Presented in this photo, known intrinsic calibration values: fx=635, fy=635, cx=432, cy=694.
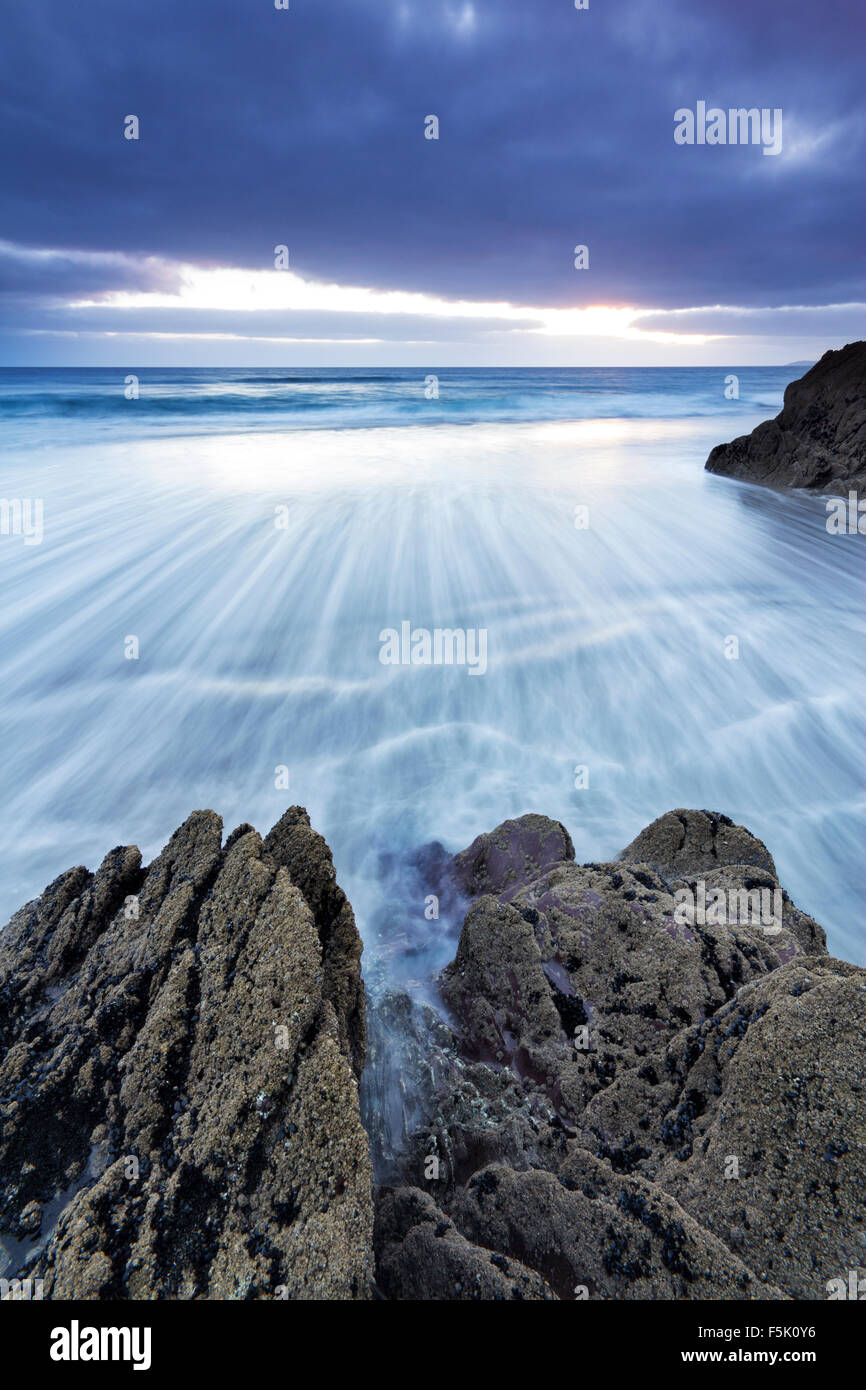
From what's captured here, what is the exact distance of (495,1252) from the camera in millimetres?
2426

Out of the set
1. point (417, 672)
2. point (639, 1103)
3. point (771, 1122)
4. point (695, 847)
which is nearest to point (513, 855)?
point (695, 847)

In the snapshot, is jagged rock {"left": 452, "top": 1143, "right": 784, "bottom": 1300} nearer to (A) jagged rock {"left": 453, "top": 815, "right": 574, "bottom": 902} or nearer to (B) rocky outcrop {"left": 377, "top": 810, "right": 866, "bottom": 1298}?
(B) rocky outcrop {"left": 377, "top": 810, "right": 866, "bottom": 1298}

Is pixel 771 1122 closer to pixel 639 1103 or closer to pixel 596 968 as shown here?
pixel 639 1103

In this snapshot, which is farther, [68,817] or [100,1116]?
[68,817]

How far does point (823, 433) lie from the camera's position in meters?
17.1

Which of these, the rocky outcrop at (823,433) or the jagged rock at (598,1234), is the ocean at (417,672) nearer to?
the rocky outcrop at (823,433)

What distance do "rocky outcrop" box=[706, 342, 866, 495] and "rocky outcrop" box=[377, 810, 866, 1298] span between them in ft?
53.4

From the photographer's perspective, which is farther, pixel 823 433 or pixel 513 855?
pixel 823 433

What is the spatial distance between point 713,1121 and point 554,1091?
84 centimetres

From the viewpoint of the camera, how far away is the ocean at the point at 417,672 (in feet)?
21.7

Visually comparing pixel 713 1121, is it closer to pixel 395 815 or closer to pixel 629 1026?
pixel 629 1026

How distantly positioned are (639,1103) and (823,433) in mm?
19254

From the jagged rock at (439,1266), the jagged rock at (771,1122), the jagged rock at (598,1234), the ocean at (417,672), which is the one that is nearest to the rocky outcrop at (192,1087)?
the jagged rock at (439,1266)
